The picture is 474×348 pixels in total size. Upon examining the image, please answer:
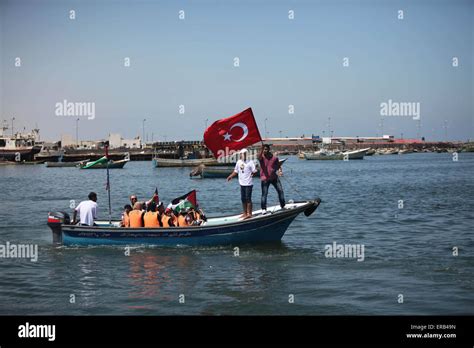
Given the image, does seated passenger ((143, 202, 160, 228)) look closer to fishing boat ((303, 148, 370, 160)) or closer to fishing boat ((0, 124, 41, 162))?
fishing boat ((0, 124, 41, 162))

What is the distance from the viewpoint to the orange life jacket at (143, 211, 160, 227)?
66.6ft

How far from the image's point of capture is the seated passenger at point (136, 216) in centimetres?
2036

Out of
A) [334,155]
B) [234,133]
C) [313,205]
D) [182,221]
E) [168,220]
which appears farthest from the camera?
[334,155]

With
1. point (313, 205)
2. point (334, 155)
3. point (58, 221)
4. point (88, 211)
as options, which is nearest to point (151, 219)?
point (88, 211)

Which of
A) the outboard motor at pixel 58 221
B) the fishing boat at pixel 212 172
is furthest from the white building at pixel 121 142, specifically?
the outboard motor at pixel 58 221

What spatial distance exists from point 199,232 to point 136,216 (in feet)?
6.93

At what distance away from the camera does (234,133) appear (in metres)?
19.3

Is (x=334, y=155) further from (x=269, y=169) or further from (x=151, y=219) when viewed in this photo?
(x=151, y=219)

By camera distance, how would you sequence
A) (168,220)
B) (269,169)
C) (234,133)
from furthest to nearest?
(168,220)
(269,169)
(234,133)

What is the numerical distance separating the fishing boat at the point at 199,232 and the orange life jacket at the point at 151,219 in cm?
25

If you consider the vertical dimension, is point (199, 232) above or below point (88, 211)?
below
